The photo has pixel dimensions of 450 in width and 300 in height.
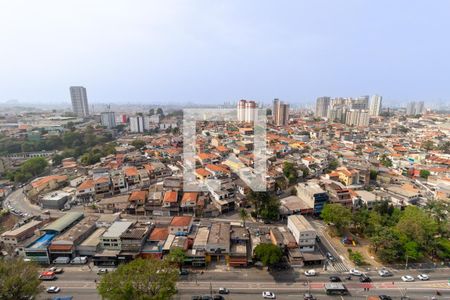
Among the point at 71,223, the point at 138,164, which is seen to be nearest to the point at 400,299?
the point at 71,223

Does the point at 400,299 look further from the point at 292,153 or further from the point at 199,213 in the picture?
the point at 292,153

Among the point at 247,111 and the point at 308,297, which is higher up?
the point at 247,111

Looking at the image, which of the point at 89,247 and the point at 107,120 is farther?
the point at 107,120

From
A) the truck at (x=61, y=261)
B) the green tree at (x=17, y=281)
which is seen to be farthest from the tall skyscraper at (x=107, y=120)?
the green tree at (x=17, y=281)

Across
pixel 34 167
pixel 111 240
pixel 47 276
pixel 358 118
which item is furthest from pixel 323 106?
pixel 47 276

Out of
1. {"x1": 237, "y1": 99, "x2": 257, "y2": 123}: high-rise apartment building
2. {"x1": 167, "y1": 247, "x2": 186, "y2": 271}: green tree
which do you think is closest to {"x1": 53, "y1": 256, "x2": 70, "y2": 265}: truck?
{"x1": 167, "y1": 247, "x2": 186, "y2": 271}: green tree

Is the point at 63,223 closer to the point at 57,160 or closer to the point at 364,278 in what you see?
the point at 364,278

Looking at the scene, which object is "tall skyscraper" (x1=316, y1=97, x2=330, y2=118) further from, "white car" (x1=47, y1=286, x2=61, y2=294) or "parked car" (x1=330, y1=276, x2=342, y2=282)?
"white car" (x1=47, y1=286, x2=61, y2=294)
